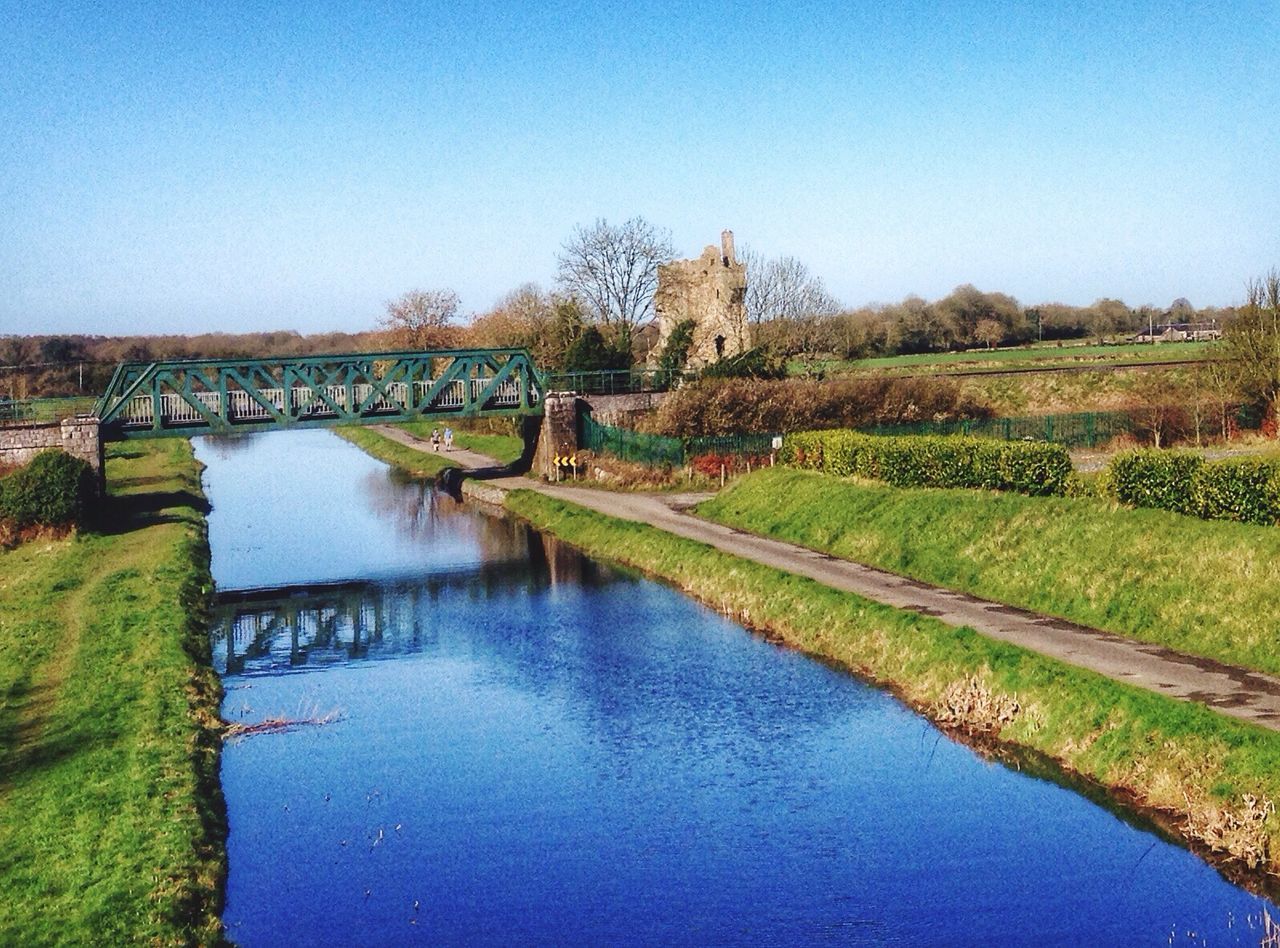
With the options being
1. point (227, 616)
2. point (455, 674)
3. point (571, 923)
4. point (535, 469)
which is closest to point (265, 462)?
point (535, 469)

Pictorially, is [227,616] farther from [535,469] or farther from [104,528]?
[535,469]

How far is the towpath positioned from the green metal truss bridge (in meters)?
14.6

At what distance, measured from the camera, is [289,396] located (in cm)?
4828

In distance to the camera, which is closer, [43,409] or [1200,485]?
[1200,485]

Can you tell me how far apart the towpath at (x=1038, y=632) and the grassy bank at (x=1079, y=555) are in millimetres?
441

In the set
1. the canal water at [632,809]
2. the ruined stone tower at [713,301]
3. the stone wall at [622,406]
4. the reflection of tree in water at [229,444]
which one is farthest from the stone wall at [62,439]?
the reflection of tree in water at [229,444]

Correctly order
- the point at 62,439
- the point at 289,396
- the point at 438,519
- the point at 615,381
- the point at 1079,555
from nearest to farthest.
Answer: the point at 1079,555, the point at 62,439, the point at 438,519, the point at 289,396, the point at 615,381

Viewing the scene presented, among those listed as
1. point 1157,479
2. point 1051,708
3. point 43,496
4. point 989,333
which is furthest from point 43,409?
point 989,333

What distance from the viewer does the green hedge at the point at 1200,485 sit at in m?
23.3

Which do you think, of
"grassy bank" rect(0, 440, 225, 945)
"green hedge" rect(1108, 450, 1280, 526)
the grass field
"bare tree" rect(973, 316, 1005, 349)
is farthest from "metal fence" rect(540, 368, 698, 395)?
"bare tree" rect(973, 316, 1005, 349)

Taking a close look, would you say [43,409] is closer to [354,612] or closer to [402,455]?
[402,455]

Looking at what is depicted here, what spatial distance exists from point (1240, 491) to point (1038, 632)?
4.66 m

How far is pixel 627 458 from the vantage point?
48000mm

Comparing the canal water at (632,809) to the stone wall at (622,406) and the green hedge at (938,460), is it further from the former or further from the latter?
the stone wall at (622,406)
